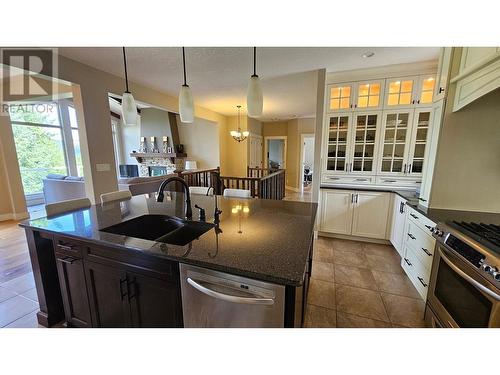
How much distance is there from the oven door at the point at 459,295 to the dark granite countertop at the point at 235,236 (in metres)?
0.88

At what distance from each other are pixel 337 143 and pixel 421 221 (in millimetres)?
1747

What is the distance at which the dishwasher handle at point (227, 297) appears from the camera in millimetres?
889

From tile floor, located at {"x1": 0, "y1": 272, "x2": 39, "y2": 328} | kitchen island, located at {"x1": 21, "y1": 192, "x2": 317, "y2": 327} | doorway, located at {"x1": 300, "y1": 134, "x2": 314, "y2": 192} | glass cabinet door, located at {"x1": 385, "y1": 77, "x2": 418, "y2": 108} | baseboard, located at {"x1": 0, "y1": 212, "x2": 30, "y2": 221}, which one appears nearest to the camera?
kitchen island, located at {"x1": 21, "y1": 192, "x2": 317, "y2": 327}

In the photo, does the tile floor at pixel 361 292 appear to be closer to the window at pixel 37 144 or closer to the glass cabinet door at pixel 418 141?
the glass cabinet door at pixel 418 141

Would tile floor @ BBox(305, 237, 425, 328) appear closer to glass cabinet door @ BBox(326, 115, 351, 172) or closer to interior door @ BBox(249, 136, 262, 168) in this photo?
glass cabinet door @ BBox(326, 115, 351, 172)

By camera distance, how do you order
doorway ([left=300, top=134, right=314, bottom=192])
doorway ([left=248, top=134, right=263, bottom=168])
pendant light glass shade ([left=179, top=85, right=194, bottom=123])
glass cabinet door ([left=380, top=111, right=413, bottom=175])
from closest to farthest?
pendant light glass shade ([left=179, top=85, right=194, bottom=123])
glass cabinet door ([left=380, top=111, right=413, bottom=175])
doorway ([left=248, top=134, right=263, bottom=168])
doorway ([left=300, top=134, right=314, bottom=192])

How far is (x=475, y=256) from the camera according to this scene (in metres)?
1.15

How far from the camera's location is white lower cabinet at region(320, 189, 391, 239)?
3086 mm

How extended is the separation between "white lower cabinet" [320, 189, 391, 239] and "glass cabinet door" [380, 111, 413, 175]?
468 millimetres

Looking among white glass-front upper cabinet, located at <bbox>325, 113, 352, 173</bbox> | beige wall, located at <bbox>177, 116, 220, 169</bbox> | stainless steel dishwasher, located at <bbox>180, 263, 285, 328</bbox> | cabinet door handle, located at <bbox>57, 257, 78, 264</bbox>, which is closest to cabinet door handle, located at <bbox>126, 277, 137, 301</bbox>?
stainless steel dishwasher, located at <bbox>180, 263, 285, 328</bbox>
